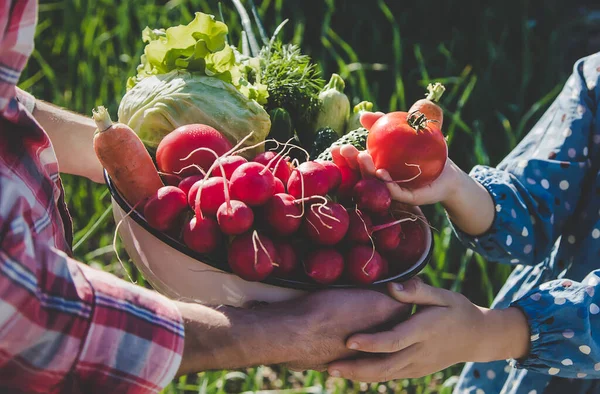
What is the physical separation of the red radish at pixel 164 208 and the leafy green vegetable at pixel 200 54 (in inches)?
12.5

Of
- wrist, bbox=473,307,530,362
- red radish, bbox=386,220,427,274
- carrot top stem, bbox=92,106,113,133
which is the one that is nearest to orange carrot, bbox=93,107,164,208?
carrot top stem, bbox=92,106,113,133

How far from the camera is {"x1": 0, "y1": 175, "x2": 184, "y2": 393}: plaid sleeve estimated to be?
761mm

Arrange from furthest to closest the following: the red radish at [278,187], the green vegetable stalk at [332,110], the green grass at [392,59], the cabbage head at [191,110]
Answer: the green grass at [392,59] < the green vegetable stalk at [332,110] < the cabbage head at [191,110] < the red radish at [278,187]

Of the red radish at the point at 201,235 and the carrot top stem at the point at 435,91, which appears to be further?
the carrot top stem at the point at 435,91

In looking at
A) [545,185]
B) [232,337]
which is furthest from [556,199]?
[232,337]

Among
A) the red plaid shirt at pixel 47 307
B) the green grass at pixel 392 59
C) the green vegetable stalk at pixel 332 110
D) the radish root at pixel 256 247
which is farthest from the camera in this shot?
the green grass at pixel 392 59

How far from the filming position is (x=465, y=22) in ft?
9.42

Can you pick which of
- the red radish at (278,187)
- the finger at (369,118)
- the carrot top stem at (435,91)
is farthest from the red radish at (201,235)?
the carrot top stem at (435,91)

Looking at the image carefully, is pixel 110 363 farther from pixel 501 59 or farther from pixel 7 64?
pixel 501 59

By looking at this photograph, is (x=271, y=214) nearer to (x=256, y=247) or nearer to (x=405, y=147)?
(x=256, y=247)

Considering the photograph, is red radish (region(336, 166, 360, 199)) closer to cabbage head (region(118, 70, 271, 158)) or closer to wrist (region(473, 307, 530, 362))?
cabbage head (region(118, 70, 271, 158))

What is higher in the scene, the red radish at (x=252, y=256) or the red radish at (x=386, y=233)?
the red radish at (x=252, y=256)

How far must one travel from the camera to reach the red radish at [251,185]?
944 mm

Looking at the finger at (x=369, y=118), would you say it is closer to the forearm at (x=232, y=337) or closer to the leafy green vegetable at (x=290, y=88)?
the leafy green vegetable at (x=290, y=88)
